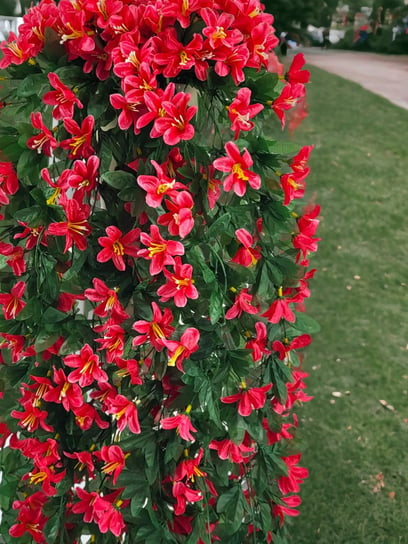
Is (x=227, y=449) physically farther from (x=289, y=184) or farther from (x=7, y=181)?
(x=7, y=181)

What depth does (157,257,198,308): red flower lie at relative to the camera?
101 cm

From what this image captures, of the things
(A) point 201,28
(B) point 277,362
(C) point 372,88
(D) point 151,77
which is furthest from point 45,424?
(C) point 372,88

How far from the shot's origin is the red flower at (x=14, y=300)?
1.17 m

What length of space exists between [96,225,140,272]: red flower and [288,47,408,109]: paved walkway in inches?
156

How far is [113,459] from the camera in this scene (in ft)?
3.75

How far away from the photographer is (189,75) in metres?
1.07

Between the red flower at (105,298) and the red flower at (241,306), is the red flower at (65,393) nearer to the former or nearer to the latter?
the red flower at (105,298)

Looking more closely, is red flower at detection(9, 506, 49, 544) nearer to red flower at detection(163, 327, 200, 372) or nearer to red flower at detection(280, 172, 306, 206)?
red flower at detection(163, 327, 200, 372)

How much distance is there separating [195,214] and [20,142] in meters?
0.34

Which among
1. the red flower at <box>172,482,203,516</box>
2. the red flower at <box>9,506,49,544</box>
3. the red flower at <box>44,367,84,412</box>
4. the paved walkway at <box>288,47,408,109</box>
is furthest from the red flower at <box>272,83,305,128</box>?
the paved walkway at <box>288,47,408,109</box>

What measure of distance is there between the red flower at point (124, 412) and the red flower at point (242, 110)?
537mm

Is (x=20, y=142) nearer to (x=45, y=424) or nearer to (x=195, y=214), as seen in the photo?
(x=195, y=214)

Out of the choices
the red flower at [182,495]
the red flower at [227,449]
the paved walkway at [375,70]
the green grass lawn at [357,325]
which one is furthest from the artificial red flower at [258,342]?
the paved walkway at [375,70]

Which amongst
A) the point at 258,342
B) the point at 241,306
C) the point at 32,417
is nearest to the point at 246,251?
the point at 241,306
